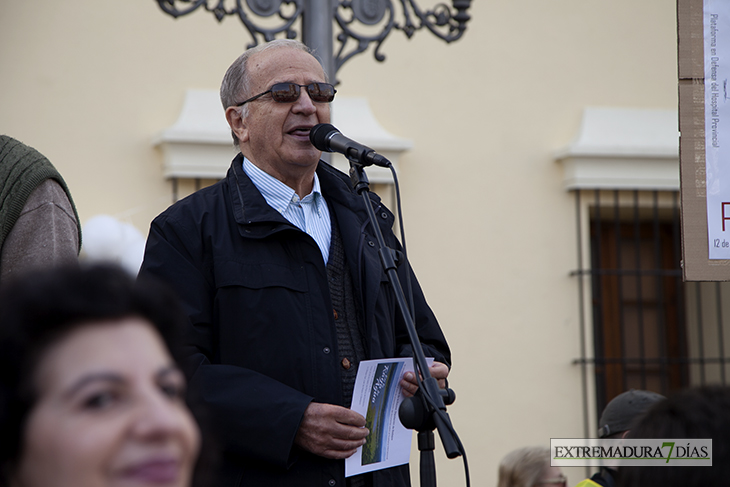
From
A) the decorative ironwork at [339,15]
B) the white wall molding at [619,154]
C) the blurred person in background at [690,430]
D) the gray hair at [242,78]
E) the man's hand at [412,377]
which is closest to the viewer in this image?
the blurred person in background at [690,430]

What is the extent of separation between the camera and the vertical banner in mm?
2400

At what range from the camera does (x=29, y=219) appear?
2.03 m

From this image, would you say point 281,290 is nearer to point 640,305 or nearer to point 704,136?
point 704,136

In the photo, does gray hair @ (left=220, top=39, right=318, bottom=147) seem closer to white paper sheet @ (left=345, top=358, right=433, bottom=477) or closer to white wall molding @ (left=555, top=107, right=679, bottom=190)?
white paper sheet @ (left=345, top=358, right=433, bottom=477)

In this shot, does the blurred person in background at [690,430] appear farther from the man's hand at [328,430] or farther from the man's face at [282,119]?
the man's face at [282,119]

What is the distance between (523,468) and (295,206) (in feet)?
4.77

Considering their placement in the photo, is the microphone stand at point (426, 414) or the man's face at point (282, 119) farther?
the man's face at point (282, 119)

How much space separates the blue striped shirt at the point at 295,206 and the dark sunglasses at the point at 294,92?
215 mm

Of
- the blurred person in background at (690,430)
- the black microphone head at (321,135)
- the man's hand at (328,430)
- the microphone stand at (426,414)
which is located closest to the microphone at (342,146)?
the black microphone head at (321,135)

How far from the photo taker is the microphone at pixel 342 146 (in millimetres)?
2211

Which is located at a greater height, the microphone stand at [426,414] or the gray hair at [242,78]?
the gray hair at [242,78]

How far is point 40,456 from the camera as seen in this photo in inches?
38.5

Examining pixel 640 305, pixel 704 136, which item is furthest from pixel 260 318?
pixel 640 305

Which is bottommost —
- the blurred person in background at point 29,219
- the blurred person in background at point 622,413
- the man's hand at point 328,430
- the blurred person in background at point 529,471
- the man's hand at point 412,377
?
the blurred person in background at point 529,471
